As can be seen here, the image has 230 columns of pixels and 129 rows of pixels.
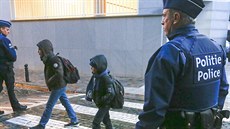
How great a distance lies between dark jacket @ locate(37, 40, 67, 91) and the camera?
4352 millimetres

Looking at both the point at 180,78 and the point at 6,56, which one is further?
the point at 6,56

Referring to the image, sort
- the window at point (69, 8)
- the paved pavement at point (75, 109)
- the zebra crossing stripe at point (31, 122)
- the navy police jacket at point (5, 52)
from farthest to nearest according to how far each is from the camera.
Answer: the window at point (69, 8), the navy police jacket at point (5, 52), the paved pavement at point (75, 109), the zebra crossing stripe at point (31, 122)

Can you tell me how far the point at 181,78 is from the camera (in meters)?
1.88

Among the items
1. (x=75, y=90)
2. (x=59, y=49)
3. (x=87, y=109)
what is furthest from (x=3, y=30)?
(x=59, y=49)

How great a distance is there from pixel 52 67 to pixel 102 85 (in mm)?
1000

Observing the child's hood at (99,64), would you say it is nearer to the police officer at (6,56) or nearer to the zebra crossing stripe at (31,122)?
the zebra crossing stripe at (31,122)

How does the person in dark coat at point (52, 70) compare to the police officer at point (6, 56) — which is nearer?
the person in dark coat at point (52, 70)

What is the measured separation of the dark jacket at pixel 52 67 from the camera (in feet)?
14.3

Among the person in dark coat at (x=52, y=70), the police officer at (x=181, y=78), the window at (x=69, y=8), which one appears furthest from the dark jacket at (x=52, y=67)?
the window at (x=69, y=8)

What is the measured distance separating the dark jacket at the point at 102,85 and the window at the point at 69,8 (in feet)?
21.4

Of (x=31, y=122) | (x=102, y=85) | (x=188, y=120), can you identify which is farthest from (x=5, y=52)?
(x=188, y=120)

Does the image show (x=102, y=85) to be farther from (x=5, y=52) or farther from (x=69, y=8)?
(x=69, y=8)

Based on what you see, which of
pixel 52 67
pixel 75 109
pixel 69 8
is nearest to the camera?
pixel 52 67

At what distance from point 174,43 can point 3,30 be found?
459cm
